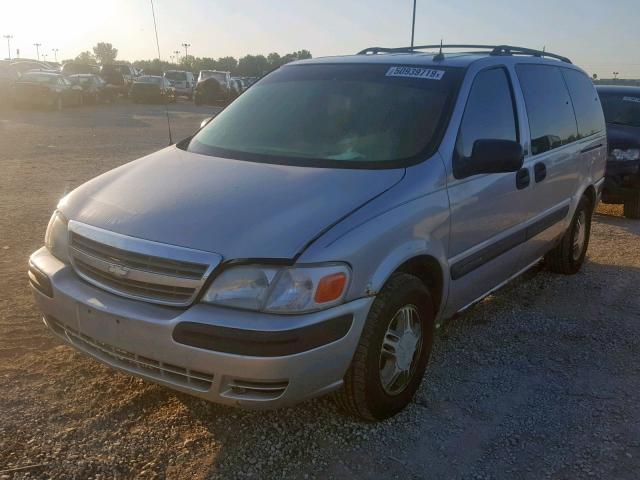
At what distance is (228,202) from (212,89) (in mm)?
26013

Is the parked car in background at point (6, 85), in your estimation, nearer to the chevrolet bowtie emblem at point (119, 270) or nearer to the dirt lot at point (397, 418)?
the dirt lot at point (397, 418)

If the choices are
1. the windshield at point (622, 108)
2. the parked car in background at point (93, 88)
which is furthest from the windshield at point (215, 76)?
the windshield at point (622, 108)

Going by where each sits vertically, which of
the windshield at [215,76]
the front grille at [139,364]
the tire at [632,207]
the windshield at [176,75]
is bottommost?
the windshield at [176,75]

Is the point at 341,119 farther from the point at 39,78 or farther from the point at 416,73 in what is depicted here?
the point at 39,78

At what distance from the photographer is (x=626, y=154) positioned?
8.57 m

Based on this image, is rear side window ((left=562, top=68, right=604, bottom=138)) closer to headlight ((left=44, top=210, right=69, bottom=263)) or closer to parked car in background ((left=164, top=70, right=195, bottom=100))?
headlight ((left=44, top=210, right=69, bottom=263))

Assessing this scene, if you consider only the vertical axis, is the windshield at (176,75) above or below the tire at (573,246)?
below

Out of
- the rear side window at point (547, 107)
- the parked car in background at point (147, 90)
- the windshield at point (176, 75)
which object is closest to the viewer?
the rear side window at point (547, 107)

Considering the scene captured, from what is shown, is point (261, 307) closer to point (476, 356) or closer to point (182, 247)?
point (182, 247)

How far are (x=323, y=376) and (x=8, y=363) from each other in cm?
199

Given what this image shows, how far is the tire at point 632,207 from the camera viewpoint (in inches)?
338

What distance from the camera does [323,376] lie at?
9.14 ft

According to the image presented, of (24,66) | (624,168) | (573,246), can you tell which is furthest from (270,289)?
(24,66)

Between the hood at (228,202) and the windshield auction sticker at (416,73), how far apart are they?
2.93 ft
